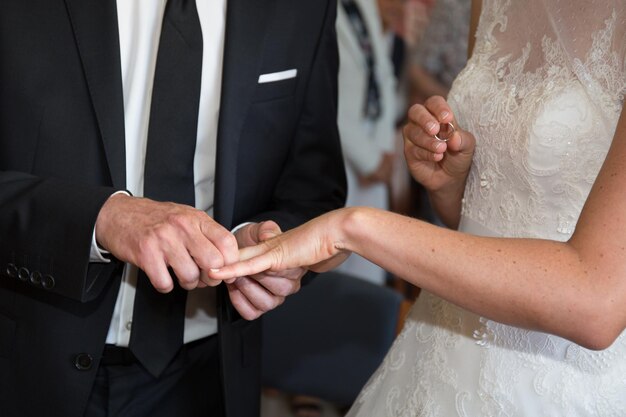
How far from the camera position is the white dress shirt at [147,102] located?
6.43 feet

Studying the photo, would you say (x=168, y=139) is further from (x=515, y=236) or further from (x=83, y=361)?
(x=515, y=236)

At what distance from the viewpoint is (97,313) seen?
1.94 m

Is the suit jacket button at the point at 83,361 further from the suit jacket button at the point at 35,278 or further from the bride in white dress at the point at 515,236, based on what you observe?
the bride in white dress at the point at 515,236

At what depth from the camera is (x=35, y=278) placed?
6.07ft

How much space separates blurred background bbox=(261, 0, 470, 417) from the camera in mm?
2736

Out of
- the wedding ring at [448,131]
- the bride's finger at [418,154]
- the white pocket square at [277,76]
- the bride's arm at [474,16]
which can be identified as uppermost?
the bride's arm at [474,16]

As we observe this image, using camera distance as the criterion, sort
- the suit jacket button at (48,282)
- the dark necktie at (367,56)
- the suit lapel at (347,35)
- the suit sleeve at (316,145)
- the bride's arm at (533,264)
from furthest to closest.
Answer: the dark necktie at (367,56) < the suit lapel at (347,35) < the suit sleeve at (316,145) < the suit jacket button at (48,282) < the bride's arm at (533,264)

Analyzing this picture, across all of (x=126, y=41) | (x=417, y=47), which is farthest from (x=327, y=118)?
(x=417, y=47)

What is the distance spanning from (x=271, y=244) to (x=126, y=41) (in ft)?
1.78

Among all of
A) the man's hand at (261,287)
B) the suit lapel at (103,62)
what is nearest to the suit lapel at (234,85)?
the man's hand at (261,287)

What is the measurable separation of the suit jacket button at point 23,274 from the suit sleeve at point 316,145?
0.57 m

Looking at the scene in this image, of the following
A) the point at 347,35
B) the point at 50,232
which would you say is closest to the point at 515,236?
the point at 50,232

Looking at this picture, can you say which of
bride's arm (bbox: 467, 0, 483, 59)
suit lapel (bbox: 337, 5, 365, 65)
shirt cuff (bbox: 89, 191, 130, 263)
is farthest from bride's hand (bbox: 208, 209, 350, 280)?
suit lapel (bbox: 337, 5, 365, 65)

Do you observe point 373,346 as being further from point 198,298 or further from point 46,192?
point 46,192
